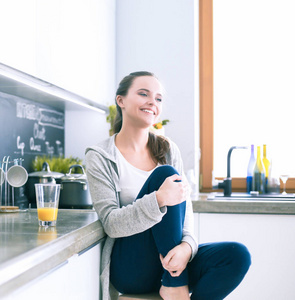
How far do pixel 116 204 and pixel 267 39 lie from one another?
1.93 meters

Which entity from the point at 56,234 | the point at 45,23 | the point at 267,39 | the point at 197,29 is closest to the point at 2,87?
the point at 45,23

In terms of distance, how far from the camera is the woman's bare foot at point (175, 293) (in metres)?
1.51

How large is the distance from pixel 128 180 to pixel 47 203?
16.2 inches

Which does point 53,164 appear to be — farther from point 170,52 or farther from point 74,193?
point 170,52

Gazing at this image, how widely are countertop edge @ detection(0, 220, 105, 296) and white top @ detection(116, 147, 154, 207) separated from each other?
1.00 ft

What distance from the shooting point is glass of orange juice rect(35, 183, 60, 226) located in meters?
1.38

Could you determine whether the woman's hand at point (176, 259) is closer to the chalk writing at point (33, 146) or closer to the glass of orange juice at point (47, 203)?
the glass of orange juice at point (47, 203)

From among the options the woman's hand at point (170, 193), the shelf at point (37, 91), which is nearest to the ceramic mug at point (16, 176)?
the shelf at point (37, 91)

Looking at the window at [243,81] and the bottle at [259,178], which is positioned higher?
the window at [243,81]

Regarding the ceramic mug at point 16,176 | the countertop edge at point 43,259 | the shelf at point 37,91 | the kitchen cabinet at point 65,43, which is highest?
the kitchen cabinet at point 65,43

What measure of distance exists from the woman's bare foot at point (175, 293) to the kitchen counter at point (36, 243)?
11.2 inches

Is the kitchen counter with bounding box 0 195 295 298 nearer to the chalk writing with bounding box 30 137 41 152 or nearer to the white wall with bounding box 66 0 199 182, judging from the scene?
the chalk writing with bounding box 30 137 41 152

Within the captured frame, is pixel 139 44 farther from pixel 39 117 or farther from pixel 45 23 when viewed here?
pixel 45 23

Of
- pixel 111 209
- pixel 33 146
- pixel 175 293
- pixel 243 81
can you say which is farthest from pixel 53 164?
pixel 243 81
